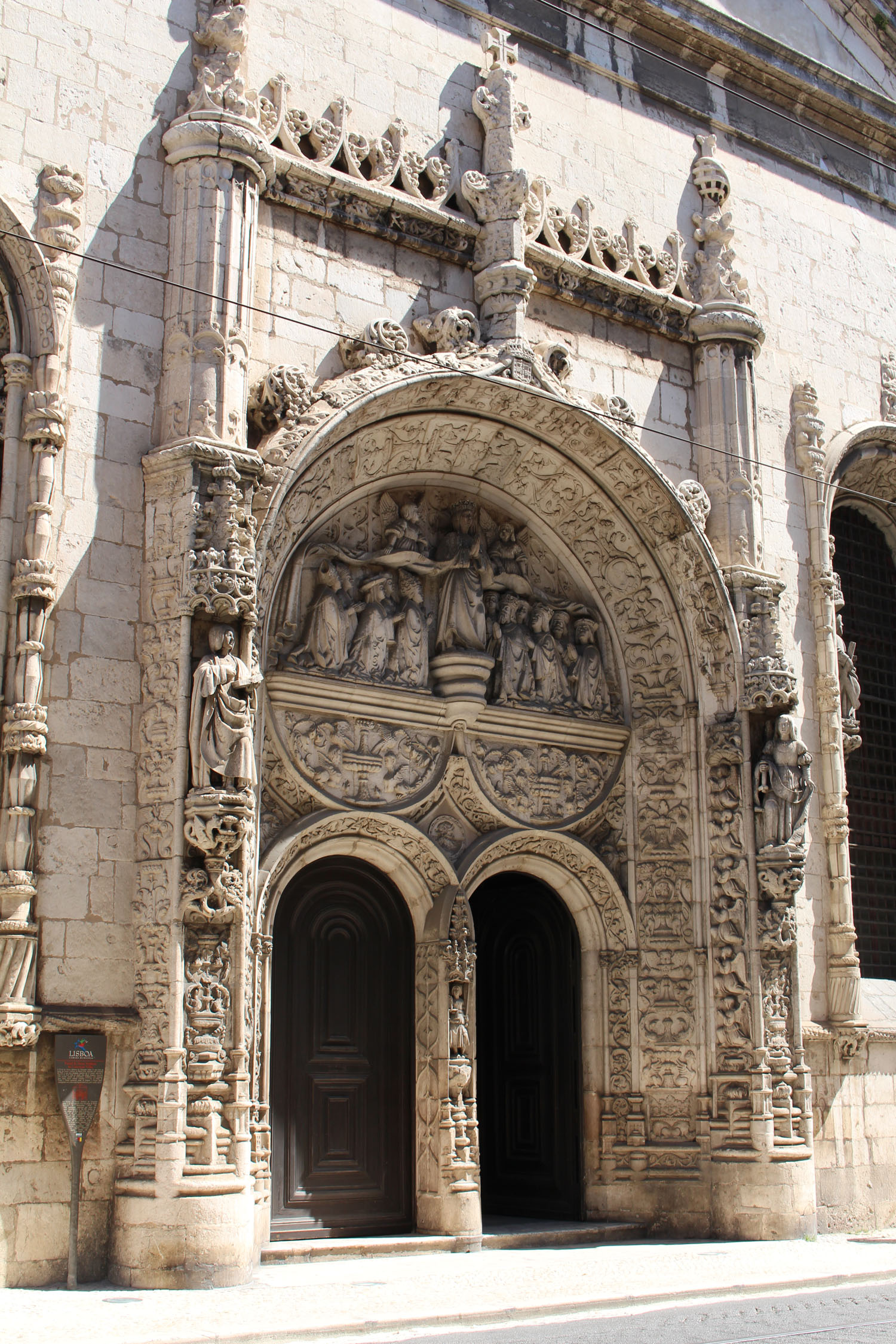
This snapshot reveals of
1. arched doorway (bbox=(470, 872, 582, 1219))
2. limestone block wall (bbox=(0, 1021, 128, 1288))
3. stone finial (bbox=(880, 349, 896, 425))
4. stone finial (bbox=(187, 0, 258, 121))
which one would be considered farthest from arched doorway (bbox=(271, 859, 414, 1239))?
stone finial (bbox=(880, 349, 896, 425))

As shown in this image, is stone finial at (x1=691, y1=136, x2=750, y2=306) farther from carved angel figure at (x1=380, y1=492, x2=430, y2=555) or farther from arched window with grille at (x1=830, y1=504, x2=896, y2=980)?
carved angel figure at (x1=380, y1=492, x2=430, y2=555)

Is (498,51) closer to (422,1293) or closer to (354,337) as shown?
(354,337)

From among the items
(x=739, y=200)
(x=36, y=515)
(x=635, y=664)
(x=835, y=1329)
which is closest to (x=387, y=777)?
(x=635, y=664)

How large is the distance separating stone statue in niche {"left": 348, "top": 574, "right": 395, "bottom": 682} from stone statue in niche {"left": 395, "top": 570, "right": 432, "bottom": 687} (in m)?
→ 0.09

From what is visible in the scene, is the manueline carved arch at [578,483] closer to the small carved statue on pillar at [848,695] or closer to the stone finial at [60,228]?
the small carved statue on pillar at [848,695]

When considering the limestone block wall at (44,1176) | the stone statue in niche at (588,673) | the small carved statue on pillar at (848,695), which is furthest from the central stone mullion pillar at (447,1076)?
the small carved statue on pillar at (848,695)

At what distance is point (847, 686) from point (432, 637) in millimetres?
4880

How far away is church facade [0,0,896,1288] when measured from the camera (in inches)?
413

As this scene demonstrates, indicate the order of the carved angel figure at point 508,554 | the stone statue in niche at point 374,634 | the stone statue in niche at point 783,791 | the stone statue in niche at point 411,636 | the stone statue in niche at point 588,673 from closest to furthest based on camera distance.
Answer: the stone statue in niche at point 374,634
the stone statue in niche at point 411,636
the stone statue in niche at point 783,791
the carved angel figure at point 508,554
the stone statue in niche at point 588,673

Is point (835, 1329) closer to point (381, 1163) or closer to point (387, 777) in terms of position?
point (381, 1163)

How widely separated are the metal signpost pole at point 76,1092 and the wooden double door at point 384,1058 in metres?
2.34

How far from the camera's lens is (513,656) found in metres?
13.9

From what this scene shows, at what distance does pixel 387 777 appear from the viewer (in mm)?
13062

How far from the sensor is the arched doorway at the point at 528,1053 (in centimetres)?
1400
